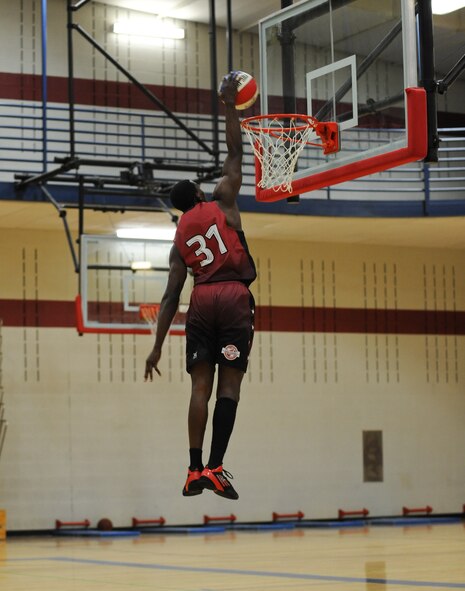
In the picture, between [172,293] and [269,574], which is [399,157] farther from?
[269,574]

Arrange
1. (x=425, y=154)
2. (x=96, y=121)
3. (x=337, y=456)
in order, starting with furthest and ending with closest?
(x=337, y=456) → (x=96, y=121) → (x=425, y=154)

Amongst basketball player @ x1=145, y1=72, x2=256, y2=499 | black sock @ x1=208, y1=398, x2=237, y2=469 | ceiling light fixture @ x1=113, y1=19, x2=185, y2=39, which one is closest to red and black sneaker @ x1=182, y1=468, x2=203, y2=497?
basketball player @ x1=145, y1=72, x2=256, y2=499

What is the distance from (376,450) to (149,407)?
171 inches

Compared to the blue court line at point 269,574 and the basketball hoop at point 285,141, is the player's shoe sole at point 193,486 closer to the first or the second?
the blue court line at point 269,574

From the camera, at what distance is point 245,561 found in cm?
1202

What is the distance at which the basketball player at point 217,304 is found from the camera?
7.60 meters

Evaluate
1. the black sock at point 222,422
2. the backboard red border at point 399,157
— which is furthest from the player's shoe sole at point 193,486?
the backboard red border at point 399,157

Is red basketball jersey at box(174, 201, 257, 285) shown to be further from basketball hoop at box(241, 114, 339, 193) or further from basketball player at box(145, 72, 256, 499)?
basketball hoop at box(241, 114, 339, 193)

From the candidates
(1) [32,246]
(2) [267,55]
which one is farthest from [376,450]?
(2) [267,55]

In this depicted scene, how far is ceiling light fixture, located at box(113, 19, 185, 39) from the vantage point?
19016 millimetres

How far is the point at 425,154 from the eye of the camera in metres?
9.00

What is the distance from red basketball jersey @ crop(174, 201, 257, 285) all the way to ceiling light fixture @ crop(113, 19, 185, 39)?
1197 cm

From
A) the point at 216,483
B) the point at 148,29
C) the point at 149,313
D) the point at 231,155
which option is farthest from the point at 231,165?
the point at 148,29

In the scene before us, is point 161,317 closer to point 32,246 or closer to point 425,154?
point 425,154
